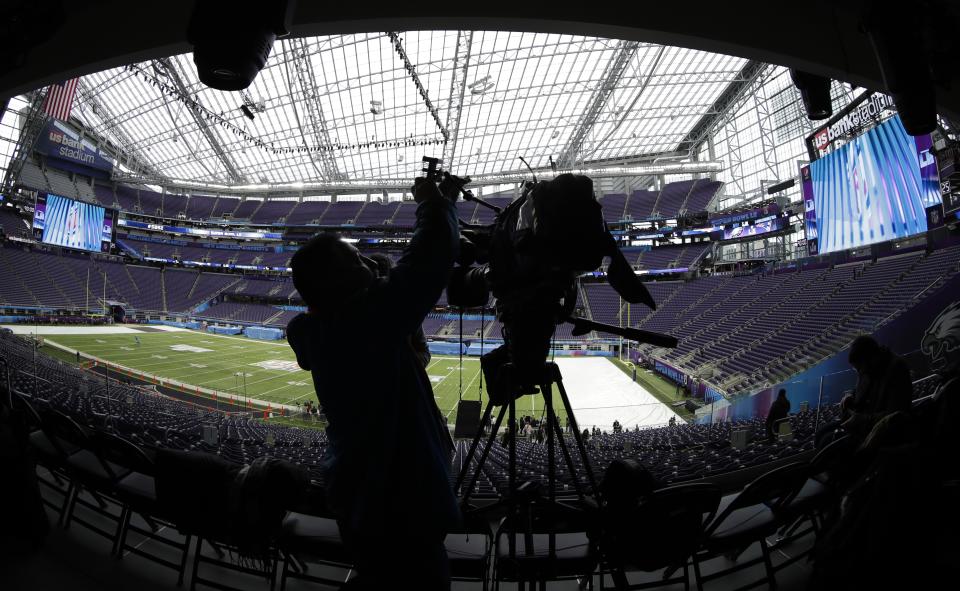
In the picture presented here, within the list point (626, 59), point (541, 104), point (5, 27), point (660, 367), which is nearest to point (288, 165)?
point (541, 104)

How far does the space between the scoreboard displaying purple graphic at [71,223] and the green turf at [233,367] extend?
14592mm

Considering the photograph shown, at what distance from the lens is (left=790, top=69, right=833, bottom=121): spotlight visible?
10.0ft

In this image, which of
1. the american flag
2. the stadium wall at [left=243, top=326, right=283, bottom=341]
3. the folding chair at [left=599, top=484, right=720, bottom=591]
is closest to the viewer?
the folding chair at [left=599, top=484, right=720, bottom=591]

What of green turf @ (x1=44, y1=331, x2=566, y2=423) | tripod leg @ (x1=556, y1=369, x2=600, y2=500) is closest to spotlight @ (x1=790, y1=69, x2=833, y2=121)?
tripod leg @ (x1=556, y1=369, x2=600, y2=500)

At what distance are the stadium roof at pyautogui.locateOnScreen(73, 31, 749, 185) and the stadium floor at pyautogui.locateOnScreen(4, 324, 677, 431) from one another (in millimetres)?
13797

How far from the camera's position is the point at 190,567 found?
2.03 meters

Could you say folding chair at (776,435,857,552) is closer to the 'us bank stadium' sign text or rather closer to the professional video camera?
the professional video camera

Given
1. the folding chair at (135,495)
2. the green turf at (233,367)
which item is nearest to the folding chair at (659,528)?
the folding chair at (135,495)

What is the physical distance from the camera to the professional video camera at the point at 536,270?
1.25 metres

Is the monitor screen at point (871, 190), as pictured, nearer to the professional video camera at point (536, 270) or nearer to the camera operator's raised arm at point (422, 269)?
the professional video camera at point (536, 270)

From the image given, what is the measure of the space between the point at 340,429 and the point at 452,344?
26852 millimetres

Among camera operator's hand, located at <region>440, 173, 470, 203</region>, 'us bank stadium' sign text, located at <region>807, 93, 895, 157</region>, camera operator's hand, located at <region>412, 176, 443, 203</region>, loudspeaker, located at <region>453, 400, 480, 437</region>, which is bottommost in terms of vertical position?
loudspeaker, located at <region>453, 400, 480, 437</region>

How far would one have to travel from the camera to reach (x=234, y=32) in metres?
1.64

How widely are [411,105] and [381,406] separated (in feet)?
98.6
